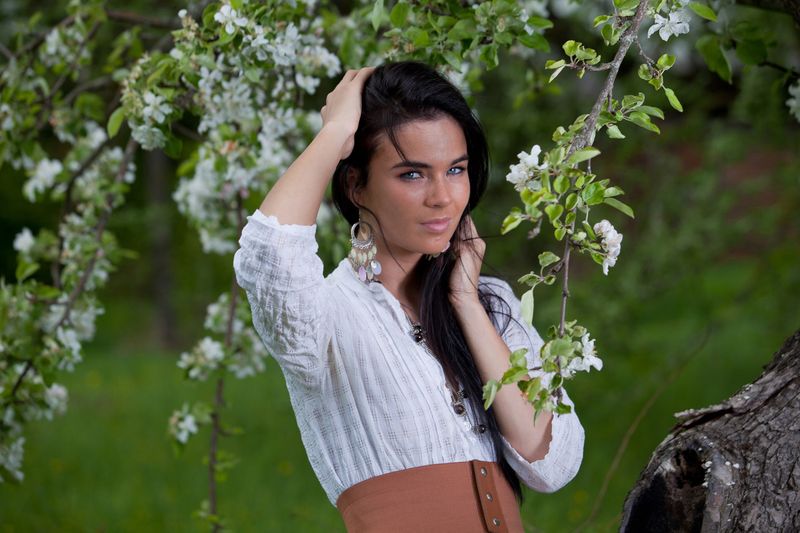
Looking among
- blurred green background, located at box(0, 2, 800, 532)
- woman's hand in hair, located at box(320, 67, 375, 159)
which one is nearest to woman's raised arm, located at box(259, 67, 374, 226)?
woman's hand in hair, located at box(320, 67, 375, 159)

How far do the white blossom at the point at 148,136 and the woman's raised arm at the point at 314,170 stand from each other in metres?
0.60

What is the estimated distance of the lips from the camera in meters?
1.88

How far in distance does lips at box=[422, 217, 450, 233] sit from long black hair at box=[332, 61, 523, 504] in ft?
0.45

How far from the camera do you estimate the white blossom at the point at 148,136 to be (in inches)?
90.7

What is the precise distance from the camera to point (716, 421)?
1.77 m

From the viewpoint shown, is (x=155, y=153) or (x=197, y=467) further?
(x=155, y=153)

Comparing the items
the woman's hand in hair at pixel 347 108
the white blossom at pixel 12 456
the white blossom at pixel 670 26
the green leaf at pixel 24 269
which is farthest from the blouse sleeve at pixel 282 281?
the white blossom at pixel 12 456

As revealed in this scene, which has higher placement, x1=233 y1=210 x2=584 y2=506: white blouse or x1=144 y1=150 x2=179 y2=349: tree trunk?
x1=144 y1=150 x2=179 y2=349: tree trunk

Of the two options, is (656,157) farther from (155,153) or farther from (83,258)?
(155,153)

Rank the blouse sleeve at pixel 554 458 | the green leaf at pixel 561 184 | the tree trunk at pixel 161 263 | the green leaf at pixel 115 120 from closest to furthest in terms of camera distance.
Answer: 1. the green leaf at pixel 561 184
2. the blouse sleeve at pixel 554 458
3. the green leaf at pixel 115 120
4. the tree trunk at pixel 161 263

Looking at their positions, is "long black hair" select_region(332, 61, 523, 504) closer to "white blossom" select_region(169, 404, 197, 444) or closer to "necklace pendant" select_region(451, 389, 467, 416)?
"necklace pendant" select_region(451, 389, 467, 416)

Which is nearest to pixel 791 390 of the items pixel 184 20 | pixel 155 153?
pixel 184 20

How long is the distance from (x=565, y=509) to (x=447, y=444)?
2939mm

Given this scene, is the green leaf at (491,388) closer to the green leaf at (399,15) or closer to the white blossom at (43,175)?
the green leaf at (399,15)
